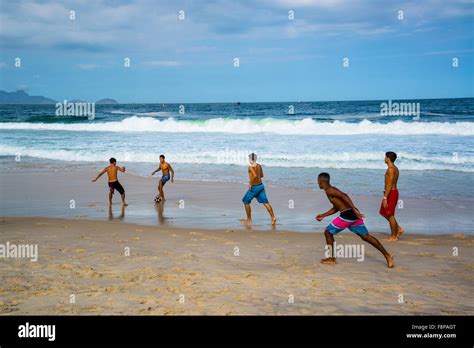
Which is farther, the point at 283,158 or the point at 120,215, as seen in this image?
the point at 283,158

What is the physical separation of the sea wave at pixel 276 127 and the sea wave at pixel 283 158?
12.3 m

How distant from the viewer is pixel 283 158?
2198cm

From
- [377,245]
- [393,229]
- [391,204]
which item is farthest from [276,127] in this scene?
[377,245]

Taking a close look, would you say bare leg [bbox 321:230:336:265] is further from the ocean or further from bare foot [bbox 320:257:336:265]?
the ocean

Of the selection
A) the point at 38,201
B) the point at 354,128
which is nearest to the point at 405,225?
the point at 38,201

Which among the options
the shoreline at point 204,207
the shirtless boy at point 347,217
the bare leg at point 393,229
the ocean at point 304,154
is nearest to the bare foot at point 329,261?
the shirtless boy at point 347,217

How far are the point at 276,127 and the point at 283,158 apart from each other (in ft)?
58.7

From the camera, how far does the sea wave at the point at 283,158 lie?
19500mm

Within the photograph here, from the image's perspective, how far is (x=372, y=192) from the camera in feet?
46.1

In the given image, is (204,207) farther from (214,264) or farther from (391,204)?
(214,264)

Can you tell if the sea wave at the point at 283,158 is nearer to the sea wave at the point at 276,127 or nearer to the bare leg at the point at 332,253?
the bare leg at the point at 332,253
